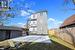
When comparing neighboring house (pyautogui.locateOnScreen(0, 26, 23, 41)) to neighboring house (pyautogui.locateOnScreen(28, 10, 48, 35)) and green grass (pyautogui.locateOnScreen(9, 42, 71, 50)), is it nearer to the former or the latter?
neighboring house (pyautogui.locateOnScreen(28, 10, 48, 35))

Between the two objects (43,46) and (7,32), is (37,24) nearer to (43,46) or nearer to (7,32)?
(7,32)

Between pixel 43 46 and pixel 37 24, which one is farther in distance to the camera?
pixel 37 24

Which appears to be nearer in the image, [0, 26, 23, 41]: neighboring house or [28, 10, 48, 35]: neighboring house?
[0, 26, 23, 41]: neighboring house

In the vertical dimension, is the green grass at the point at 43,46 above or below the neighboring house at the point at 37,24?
below

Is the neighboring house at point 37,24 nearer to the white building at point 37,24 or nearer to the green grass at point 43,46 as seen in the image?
the white building at point 37,24

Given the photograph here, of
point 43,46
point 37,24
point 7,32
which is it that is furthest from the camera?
point 37,24

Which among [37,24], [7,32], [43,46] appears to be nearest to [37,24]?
[37,24]

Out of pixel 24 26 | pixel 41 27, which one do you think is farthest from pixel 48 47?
pixel 24 26

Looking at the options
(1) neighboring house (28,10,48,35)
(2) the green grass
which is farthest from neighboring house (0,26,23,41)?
(2) the green grass

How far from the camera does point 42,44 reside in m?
9.45

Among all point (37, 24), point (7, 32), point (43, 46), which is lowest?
point (43, 46)

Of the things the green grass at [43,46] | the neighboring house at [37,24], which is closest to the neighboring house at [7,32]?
the neighboring house at [37,24]

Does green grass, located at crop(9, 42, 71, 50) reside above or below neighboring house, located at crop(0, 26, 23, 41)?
below

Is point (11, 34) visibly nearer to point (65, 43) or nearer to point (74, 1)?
point (74, 1)
